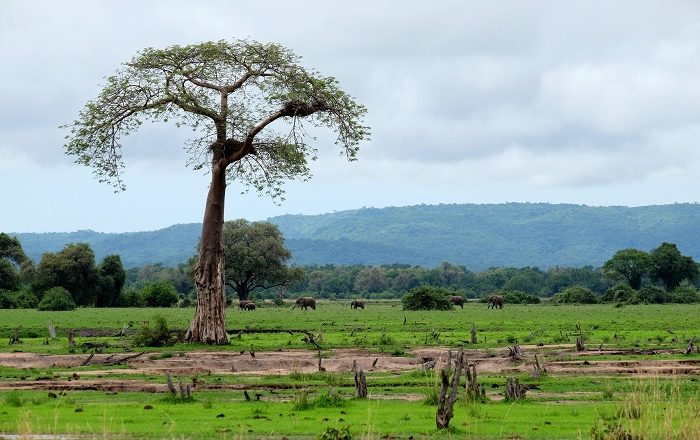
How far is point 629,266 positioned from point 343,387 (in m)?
92.0

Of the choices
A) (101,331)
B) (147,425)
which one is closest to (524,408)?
(147,425)

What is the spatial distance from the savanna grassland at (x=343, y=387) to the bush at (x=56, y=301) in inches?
1250

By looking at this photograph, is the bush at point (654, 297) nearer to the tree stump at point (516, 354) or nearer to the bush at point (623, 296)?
the bush at point (623, 296)

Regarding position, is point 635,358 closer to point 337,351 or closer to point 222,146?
point 337,351

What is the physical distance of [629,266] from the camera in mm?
113438

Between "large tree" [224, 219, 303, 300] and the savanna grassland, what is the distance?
54989 mm

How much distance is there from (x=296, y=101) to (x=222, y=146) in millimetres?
3112

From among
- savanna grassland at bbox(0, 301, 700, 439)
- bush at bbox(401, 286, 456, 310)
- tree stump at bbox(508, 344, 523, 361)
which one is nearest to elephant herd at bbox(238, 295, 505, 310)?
bush at bbox(401, 286, 456, 310)

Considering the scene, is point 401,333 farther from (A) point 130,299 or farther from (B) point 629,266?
(B) point 629,266

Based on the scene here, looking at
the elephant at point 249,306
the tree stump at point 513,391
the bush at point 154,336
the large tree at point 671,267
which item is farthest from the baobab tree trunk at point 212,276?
the large tree at point 671,267

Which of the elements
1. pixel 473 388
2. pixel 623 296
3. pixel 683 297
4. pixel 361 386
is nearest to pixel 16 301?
pixel 623 296

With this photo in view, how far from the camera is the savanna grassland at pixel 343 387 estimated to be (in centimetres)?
1855

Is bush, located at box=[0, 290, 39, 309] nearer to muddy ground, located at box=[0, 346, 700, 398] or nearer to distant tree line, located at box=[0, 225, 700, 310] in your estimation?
distant tree line, located at box=[0, 225, 700, 310]

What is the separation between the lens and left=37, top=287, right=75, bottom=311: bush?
78688 mm
